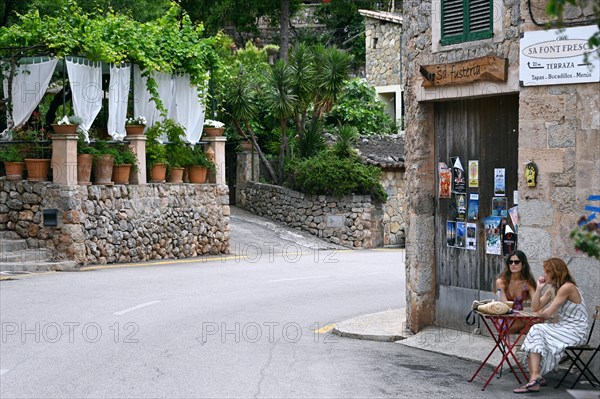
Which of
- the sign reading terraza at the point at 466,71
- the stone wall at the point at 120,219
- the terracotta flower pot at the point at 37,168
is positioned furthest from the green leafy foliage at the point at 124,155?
the sign reading terraza at the point at 466,71

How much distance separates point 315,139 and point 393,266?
33.2 feet

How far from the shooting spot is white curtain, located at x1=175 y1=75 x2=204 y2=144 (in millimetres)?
25766

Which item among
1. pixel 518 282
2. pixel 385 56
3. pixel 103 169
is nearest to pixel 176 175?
pixel 103 169

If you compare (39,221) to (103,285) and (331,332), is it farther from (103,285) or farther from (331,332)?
(331,332)

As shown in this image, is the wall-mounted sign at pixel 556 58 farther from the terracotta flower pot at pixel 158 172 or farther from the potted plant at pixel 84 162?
the terracotta flower pot at pixel 158 172

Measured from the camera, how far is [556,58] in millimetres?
10867

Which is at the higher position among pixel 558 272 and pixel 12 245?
pixel 558 272

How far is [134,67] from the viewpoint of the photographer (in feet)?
80.9

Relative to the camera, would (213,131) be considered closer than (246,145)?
Yes

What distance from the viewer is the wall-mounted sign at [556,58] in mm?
10638

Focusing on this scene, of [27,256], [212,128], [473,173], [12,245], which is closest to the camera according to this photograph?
[473,173]

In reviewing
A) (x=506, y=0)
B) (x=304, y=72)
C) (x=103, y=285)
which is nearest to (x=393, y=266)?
(x=103, y=285)

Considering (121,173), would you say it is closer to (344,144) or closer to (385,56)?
(344,144)

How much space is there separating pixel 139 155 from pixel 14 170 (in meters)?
3.07
